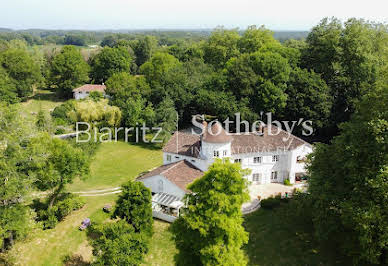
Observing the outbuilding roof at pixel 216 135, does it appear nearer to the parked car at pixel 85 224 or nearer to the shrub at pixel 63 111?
the parked car at pixel 85 224

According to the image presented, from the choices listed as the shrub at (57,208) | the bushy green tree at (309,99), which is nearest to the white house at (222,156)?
the shrub at (57,208)

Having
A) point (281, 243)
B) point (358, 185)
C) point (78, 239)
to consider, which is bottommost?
point (281, 243)

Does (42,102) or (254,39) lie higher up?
(254,39)

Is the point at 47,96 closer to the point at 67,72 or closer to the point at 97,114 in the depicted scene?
the point at 67,72

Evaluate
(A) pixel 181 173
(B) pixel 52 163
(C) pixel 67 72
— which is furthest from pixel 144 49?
(B) pixel 52 163

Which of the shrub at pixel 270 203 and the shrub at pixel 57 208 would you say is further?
the shrub at pixel 270 203

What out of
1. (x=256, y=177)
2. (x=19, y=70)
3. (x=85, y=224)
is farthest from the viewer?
(x=19, y=70)

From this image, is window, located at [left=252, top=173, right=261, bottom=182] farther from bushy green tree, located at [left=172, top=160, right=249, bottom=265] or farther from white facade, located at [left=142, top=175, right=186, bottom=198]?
bushy green tree, located at [left=172, top=160, right=249, bottom=265]

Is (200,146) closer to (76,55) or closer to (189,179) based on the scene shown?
(189,179)
